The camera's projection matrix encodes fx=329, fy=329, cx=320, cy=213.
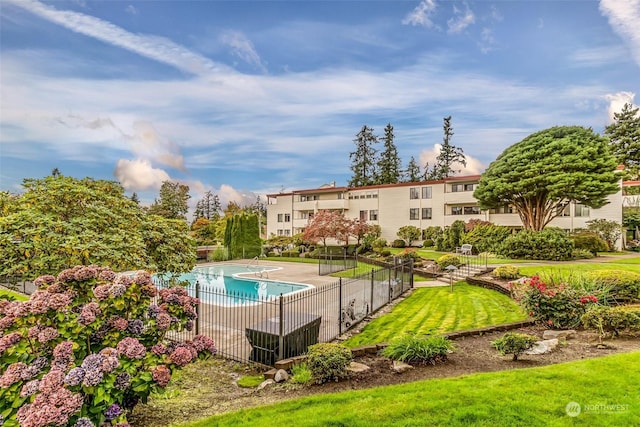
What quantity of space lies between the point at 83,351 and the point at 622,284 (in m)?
13.2

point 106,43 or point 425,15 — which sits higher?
point 425,15

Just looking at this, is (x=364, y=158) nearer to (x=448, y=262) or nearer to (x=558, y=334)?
(x=448, y=262)

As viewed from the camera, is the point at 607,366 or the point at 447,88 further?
the point at 447,88

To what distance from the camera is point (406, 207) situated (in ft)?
131

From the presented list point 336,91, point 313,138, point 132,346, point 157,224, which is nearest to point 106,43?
point 157,224

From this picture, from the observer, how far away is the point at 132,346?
3449mm

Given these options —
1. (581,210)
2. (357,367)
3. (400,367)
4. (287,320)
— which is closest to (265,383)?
(357,367)

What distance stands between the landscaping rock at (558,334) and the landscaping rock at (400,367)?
3.82 meters

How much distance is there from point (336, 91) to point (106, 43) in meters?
11.0

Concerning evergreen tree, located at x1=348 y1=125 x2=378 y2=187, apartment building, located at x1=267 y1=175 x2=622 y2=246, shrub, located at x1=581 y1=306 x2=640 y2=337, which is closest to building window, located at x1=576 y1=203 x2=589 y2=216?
apartment building, located at x1=267 y1=175 x2=622 y2=246

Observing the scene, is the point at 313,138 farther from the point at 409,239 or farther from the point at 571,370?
the point at 571,370

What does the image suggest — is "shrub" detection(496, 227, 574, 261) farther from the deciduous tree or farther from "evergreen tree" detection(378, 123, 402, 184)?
"evergreen tree" detection(378, 123, 402, 184)

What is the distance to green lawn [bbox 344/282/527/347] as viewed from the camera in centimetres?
916

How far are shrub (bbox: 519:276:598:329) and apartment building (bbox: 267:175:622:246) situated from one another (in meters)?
28.4
